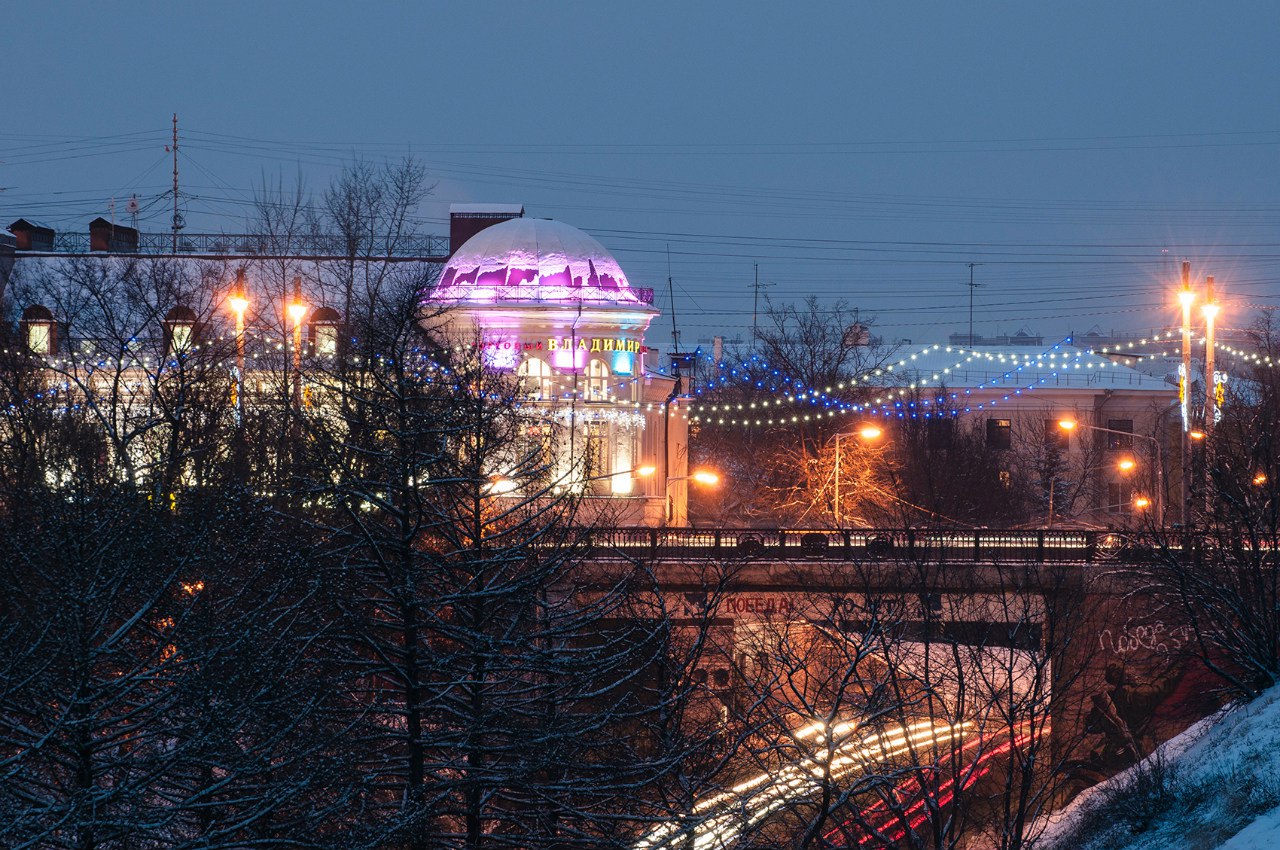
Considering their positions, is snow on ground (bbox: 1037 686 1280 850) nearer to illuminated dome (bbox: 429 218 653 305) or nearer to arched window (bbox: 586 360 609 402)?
arched window (bbox: 586 360 609 402)

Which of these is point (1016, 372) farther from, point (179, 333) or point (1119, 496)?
point (179, 333)

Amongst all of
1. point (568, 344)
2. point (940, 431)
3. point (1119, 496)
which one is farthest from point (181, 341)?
point (1119, 496)

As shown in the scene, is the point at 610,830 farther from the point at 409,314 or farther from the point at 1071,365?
the point at 1071,365

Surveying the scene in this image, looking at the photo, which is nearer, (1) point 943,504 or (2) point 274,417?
(2) point 274,417

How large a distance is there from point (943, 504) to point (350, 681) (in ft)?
120

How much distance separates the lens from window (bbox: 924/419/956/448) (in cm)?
5697

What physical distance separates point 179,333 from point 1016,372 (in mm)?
39208

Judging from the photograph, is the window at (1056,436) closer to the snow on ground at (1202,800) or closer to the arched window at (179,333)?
the arched window at (179,333)

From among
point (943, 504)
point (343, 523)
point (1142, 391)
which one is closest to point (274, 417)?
point (343, 523)

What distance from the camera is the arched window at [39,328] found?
34.8 meters

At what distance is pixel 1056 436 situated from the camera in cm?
5972

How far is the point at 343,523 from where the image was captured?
19266 mm

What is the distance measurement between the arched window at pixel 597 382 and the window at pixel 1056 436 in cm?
2322

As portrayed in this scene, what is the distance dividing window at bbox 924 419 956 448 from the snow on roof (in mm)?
3232
